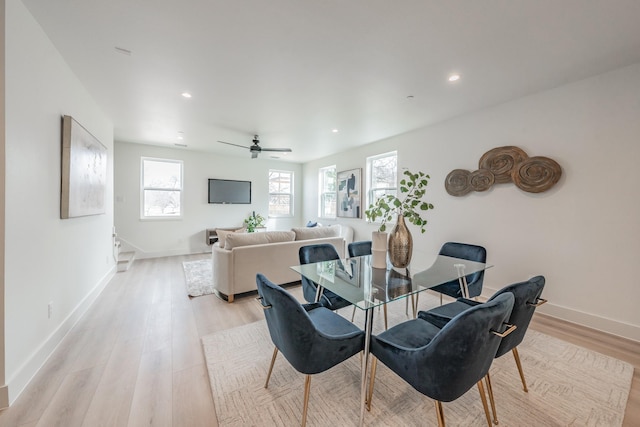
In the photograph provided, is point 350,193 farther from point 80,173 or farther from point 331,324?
point 80,173

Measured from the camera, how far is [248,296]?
338cm

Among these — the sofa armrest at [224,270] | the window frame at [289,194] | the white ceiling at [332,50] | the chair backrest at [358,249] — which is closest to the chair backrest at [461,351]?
the chair backrest at [358,249]

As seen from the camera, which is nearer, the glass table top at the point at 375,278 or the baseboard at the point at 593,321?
the glass table top at the point at 375,278

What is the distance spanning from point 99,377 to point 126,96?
3.04 m

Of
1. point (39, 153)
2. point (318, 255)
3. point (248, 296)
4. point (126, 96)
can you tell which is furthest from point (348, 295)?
point (126, 96)

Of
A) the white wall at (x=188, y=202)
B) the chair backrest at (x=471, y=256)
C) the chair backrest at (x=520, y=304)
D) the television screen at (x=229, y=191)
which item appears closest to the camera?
the chair backrest at (x=520, y=304)

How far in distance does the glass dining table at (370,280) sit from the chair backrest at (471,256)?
143mm

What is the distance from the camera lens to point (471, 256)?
2.58m

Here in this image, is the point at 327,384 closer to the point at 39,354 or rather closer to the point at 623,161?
the point at 39,354

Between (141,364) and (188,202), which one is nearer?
(141,364)

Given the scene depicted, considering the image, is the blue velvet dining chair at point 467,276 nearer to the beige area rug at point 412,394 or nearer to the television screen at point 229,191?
the beige area rug at point 412,394

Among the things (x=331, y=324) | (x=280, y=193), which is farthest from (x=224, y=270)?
(x=280, y=193)

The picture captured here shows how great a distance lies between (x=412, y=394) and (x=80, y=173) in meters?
3.63

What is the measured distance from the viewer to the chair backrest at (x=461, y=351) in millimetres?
1025
